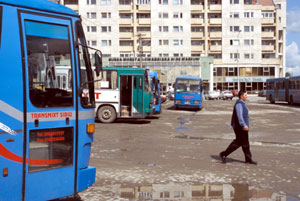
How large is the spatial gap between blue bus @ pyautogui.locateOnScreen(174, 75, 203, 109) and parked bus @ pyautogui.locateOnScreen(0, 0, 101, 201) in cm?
2683

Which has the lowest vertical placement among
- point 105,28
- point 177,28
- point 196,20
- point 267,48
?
point 267,48

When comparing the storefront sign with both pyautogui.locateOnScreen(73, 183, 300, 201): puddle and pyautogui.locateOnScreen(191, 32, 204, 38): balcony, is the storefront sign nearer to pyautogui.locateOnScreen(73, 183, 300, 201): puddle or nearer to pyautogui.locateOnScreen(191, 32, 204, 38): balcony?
pyautogui.locateOnScreen(191, 32, 204, 38): balcony

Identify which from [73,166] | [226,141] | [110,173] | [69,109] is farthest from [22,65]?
[226,141]

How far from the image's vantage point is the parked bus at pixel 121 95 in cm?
2008

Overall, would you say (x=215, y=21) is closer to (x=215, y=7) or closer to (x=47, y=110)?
(x=215, y=7)

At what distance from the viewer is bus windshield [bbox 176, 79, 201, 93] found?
108ft

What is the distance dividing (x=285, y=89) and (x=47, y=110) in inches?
1546

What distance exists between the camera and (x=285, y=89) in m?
41.2

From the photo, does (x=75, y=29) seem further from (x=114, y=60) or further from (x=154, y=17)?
(x=154, y=17)

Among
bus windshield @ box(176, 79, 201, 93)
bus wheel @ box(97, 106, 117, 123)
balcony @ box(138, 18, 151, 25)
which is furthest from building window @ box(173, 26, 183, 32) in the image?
bus wheel @ box(97, 106, 117, 123)

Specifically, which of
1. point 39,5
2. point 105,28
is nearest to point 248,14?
point 105,28

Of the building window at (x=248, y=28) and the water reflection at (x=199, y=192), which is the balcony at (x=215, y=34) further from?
the water reflection at (x=199, y=192)

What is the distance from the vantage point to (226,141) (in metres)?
13.8

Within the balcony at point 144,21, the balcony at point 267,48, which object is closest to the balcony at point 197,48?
the balcony at point 144,21
